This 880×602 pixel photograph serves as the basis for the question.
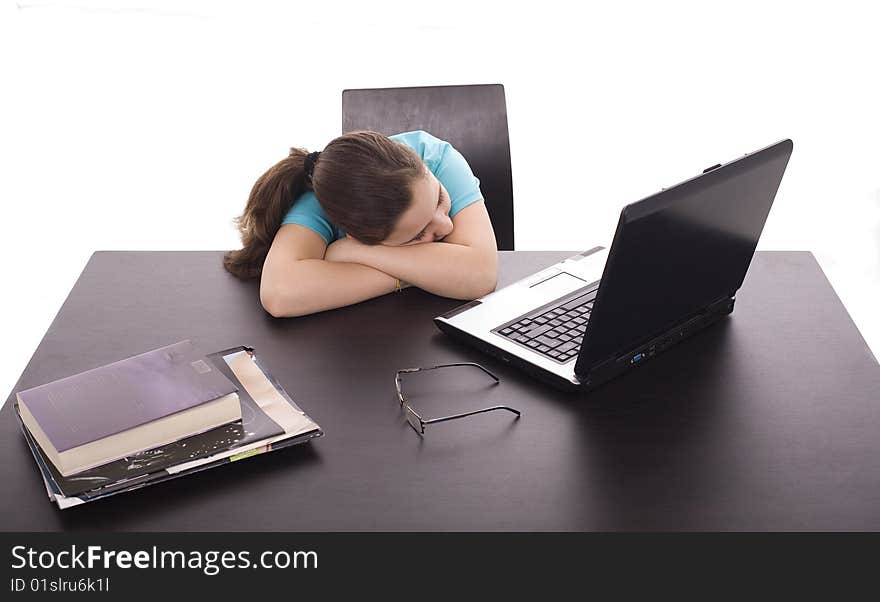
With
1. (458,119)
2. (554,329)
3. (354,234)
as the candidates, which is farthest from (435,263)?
(458,119)

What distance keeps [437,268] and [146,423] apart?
0.58 m

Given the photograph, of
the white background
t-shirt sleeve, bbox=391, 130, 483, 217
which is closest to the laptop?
t-shirt sleeve, bbox=391, 130, 483, 217

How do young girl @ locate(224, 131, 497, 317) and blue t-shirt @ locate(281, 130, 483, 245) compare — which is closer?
young girl @ locate(224, 131, 497, 317)

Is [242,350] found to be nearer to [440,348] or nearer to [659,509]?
[440,348]

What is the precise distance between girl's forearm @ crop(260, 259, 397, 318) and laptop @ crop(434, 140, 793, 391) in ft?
0.55

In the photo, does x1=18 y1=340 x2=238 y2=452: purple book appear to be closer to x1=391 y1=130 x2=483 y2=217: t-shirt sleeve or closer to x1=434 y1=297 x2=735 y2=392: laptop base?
x1=434 y1=297 x2=735 y2=392: laptop base

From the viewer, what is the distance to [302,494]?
3.67 ft

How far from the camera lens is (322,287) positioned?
154 centimetres

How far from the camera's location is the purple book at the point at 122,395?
113 cm

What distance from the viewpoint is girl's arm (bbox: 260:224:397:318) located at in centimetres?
152

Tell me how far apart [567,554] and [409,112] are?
1.32 meters

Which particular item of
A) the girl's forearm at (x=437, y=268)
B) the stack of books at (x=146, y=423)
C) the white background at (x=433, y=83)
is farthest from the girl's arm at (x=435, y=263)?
the white background at (x=433, y=83)

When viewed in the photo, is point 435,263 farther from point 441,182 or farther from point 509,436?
point 509,436

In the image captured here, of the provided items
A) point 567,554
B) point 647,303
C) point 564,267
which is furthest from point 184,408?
point 564,267
